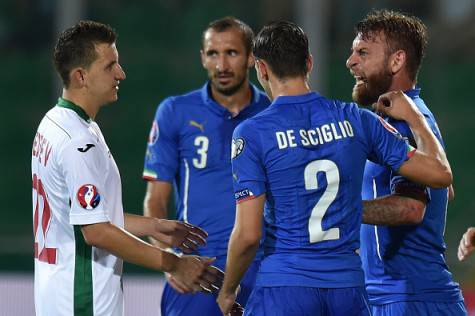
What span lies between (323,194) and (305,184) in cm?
9

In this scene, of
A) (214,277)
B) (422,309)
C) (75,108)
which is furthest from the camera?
(422,309)

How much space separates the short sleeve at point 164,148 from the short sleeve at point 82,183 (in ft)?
5.80

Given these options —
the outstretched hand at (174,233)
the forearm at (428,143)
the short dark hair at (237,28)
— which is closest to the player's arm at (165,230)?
the outstretched hand at (174,233)

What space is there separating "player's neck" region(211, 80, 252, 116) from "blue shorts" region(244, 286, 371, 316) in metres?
1.92

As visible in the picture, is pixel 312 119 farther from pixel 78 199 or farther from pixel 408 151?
pixel 78 199

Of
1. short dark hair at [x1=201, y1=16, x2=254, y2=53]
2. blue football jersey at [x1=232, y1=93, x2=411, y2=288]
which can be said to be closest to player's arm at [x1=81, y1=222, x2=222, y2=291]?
blue football jersey at [x1=232, y1=93, x2=411, y2=288]

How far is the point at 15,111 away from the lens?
13.4m

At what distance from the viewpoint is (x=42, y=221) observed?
3750mm

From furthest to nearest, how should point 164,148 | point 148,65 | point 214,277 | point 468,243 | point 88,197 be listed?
point 148,65
point 164,148
point 468,243
point 214,277
point 88,197

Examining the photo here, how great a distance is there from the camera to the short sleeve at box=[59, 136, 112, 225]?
11.6 ft

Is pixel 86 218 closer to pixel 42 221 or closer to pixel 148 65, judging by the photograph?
pixel 42 221

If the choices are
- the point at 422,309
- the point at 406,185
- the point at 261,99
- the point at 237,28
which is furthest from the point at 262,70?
the point at 237,28

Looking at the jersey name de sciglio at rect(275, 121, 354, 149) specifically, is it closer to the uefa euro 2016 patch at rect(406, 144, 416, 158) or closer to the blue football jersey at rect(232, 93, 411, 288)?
the blue football jersey at rect(232, 93, 411, 288)

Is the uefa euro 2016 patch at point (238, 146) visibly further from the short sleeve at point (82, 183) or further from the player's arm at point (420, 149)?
the player's arm at point (420, 149)
